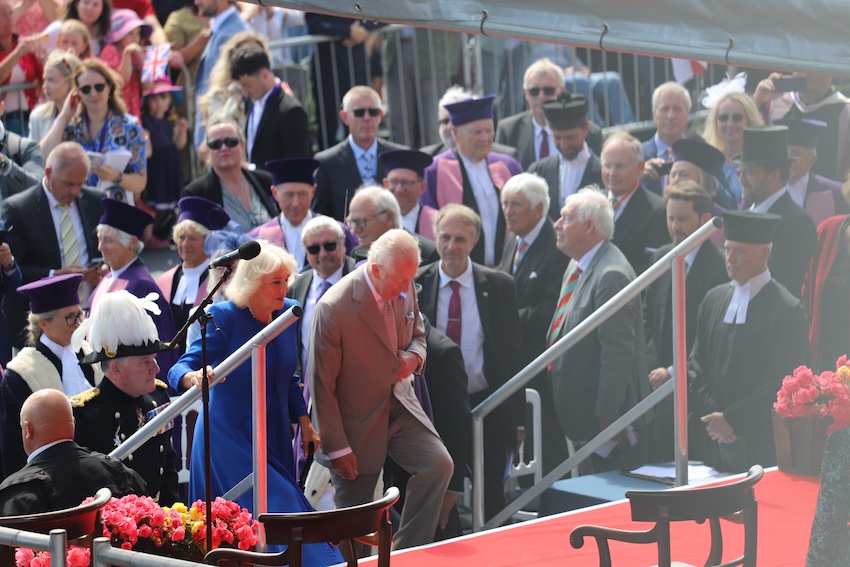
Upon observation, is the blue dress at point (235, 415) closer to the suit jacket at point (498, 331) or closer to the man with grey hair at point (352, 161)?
the suit jacket at point (498, 331)

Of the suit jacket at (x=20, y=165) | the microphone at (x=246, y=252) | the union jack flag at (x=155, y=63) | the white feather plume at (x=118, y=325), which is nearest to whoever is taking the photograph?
the microphone at (x=246, y=252)

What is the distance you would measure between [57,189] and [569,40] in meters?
5.20

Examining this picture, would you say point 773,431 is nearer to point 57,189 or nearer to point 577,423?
point 577,423

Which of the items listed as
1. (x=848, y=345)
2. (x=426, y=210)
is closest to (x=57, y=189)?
(x=426, y=210)

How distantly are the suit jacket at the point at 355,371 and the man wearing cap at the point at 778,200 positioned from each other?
2636 mm

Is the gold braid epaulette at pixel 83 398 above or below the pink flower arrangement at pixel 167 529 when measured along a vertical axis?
above

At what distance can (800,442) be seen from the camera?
705 centimetres

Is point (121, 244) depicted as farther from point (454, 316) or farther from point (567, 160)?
point (567, 160)

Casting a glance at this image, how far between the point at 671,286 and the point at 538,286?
0.94 m

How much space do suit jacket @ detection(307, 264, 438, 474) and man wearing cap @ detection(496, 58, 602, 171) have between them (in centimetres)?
384

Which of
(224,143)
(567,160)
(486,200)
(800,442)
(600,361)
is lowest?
(800,442)

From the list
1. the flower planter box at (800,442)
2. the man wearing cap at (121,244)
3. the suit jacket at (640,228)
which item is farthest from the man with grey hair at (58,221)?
the flower planter box at (800,442)

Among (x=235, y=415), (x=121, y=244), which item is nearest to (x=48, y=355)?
(x=121, y=244)

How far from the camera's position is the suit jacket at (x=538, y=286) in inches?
342
